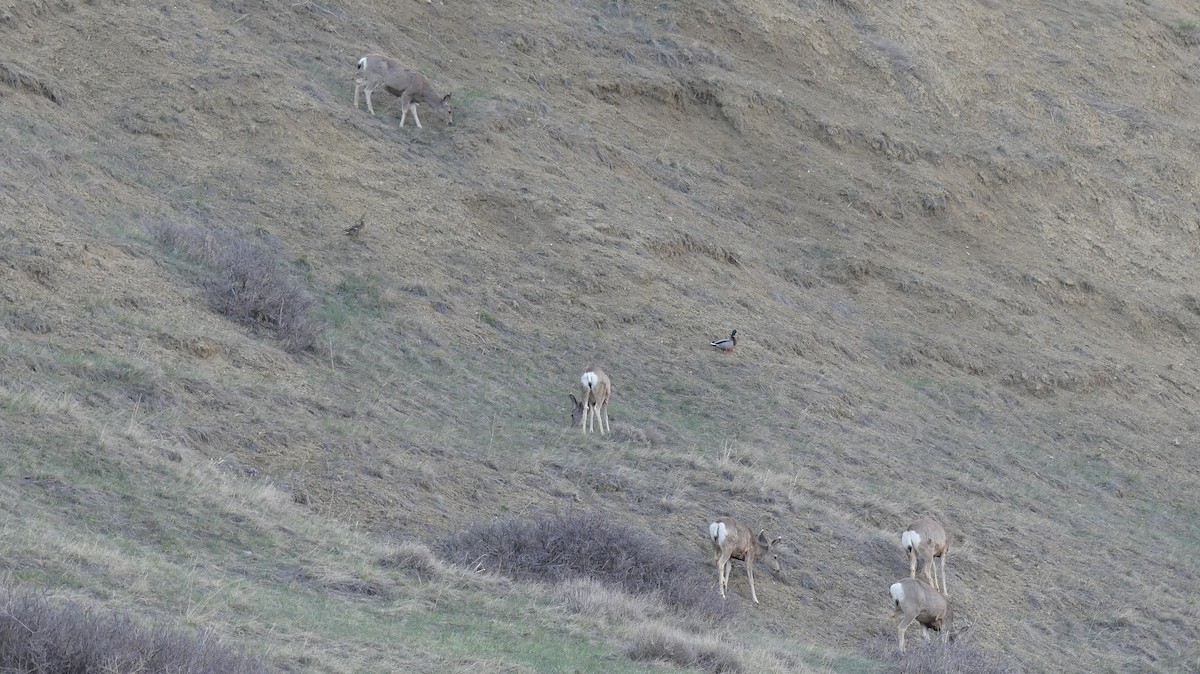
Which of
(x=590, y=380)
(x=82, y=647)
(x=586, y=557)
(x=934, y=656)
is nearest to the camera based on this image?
(x=82, y=647)

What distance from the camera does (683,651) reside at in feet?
34.6

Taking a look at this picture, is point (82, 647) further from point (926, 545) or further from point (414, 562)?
point (926, 545)

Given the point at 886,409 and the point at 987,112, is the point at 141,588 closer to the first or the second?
the point at 886,409

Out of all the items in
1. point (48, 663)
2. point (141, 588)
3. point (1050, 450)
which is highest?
point (48, 663)

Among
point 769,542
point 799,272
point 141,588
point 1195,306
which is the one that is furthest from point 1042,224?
point 141,588

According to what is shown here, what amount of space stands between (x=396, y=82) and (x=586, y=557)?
1363 centimetres

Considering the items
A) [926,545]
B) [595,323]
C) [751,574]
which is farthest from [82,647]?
[595,323]

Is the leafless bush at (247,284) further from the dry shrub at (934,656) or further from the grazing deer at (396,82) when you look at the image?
the dry shrub at (934,656)

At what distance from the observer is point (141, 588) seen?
9016 mm

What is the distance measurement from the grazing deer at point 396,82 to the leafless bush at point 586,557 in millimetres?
12623

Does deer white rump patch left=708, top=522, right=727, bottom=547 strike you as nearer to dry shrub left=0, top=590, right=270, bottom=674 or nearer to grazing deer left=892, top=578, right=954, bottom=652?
grazing deer left=892, top=578, right=954, bottom=652

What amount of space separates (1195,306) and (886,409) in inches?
452

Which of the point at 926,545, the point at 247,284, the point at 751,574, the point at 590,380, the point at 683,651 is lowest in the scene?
the point at 926,545

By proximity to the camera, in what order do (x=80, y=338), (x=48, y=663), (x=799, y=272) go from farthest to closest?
(x=799, y=272) → (x=80, y=338) → (x=48, y=663)
